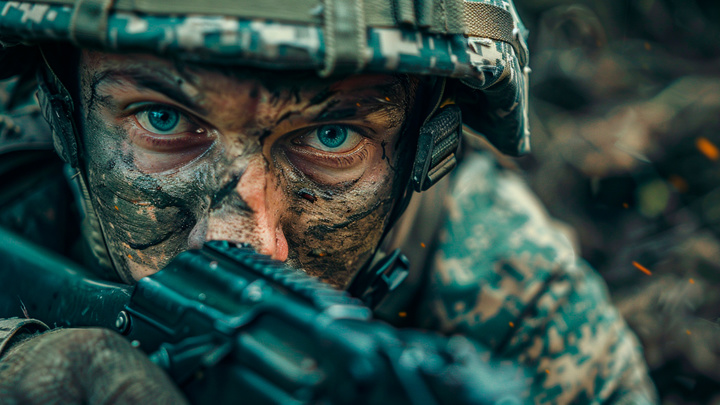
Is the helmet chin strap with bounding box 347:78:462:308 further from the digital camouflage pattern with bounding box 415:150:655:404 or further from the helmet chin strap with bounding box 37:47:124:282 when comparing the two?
the helmet chin strap with bounding box 37:47:124:282

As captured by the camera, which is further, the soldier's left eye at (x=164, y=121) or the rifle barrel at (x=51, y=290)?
the rifle barrel at (x=51, y=290)

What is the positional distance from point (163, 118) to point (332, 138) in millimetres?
338

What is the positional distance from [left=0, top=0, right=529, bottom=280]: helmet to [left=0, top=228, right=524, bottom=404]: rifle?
350 mm

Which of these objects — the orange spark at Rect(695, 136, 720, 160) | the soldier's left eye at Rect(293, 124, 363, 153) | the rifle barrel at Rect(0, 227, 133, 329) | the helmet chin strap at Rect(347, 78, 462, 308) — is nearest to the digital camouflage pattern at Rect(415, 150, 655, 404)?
the helmet chin strap at Rect(347, 78, 462, 308)

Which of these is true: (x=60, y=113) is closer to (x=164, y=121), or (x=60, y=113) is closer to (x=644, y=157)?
(x=164, y=121)

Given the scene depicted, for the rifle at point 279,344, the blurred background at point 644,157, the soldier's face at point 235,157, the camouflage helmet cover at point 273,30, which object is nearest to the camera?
the rifle at point 279,344

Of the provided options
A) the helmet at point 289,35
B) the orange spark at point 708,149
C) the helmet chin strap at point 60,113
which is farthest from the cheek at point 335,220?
the orange spark at point 708,149

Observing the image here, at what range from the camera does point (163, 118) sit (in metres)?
1.11

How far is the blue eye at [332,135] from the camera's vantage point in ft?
3.76

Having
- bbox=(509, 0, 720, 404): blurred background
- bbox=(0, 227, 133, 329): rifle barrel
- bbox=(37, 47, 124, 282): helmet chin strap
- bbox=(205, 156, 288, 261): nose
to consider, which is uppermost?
bbox=(37, 47, 124, 282): helmet chin strap

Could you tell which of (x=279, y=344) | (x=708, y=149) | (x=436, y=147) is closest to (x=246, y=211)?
(x=279, y=344)

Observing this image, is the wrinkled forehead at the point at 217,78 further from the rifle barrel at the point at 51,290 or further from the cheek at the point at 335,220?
the rifle barrel at the point at 51,290

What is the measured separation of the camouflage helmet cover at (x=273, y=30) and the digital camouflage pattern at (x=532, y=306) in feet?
2.68

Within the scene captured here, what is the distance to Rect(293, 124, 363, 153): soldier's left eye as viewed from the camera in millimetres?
1142
